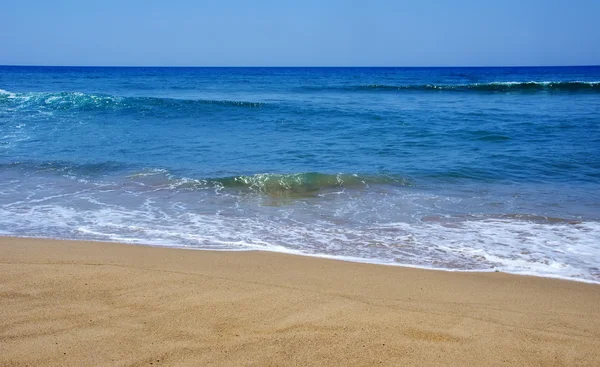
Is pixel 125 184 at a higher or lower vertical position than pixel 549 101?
lower

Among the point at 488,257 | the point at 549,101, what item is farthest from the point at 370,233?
the point at 549,101

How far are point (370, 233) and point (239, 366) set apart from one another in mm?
3713

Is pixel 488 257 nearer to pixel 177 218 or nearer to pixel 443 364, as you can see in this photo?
pixel 443 364

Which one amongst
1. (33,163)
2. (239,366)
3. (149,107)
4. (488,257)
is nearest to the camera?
(239,366)

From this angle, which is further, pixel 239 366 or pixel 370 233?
pixel 370 233

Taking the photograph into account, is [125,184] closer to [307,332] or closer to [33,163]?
[33,163]

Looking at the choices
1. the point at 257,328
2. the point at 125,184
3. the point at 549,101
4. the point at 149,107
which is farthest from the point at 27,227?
the point at 549,101

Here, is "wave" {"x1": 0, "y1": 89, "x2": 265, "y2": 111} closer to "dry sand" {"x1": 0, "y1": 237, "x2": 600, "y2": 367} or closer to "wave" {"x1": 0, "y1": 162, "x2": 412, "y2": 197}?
"wave" {"x1": 0, "y1": 162, "x2": 412, "y2": 197}

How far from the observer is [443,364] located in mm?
3180

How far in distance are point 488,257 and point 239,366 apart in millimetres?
3552

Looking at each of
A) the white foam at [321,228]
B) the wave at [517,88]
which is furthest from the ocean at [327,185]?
the wave at [517,88]

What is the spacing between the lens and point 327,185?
369 inches

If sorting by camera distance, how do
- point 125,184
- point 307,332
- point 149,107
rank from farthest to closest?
point 149,107 → point 125,184 → point 307,332

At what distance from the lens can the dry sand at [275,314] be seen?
128 inches
